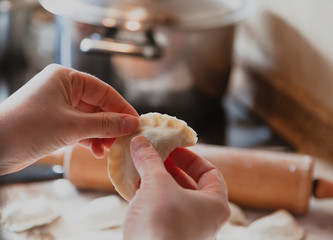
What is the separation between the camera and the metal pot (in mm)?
1114

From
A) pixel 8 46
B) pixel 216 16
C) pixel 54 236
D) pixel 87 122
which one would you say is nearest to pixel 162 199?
pixel 87 122

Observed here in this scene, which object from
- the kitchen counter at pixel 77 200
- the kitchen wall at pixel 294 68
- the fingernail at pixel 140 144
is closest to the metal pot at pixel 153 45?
the kitchen wall at pixel 294 68

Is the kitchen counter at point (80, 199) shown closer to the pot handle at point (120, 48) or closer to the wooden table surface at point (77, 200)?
the wooden table surface at point (77, 200)

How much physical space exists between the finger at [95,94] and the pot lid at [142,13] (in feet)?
1.32

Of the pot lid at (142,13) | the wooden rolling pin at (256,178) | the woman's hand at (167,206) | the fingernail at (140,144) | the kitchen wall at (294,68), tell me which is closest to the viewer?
the woman's hand at (167,206)

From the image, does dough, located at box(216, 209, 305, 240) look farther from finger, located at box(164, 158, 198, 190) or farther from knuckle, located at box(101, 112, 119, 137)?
knuckle, located at box(101, 112, 119, 137)

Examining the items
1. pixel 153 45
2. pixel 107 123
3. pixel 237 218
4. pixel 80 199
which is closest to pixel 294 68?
pixel 153 45

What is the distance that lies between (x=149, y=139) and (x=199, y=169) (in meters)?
0.08

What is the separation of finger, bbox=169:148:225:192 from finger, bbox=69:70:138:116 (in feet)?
0.33

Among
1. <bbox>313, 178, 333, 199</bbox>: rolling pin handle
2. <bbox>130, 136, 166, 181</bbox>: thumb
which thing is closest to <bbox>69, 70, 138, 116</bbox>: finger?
<bbox>130, 136, 166, 181</bbox>: thumb

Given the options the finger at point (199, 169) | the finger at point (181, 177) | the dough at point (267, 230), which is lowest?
the dough at point (267, 230)

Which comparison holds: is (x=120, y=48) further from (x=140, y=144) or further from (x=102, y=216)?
(x=140, y=144)

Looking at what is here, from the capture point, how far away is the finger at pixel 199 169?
0.62 m

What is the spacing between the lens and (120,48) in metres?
1.11
